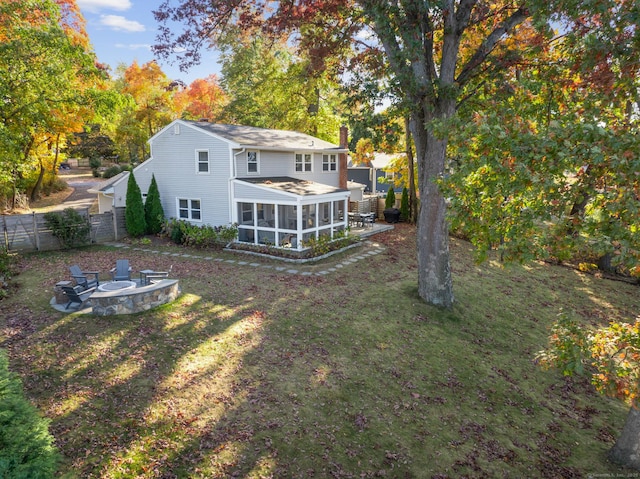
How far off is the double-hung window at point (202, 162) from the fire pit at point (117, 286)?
30.7 ft

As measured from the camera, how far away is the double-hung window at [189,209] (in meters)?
19.9

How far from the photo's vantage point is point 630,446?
637 centimetres

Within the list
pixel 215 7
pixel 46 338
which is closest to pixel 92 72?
pixel 215 7

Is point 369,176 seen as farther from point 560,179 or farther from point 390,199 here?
point 560,179

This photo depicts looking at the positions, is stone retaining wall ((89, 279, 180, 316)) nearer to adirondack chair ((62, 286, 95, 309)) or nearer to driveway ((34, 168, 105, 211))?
adirondack chair ((62, 286, 95, 309))

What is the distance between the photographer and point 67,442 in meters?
5.50

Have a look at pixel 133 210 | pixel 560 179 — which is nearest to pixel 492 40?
pixel 560 179

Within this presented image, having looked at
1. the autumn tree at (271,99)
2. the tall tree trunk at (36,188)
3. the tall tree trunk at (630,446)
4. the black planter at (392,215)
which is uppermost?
the autumn tree at (271,99)

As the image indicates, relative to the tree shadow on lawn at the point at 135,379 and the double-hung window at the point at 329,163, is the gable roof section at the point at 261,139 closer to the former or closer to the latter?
the double-hung window at the point at 329,163

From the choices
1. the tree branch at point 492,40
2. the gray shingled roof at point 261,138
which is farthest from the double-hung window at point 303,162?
the tree branch at point 492,40

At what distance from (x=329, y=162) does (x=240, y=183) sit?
27.3 feet

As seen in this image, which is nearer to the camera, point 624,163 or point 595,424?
point 624,163

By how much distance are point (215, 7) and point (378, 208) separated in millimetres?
18119

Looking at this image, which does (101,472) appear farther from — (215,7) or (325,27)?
(325,27)
